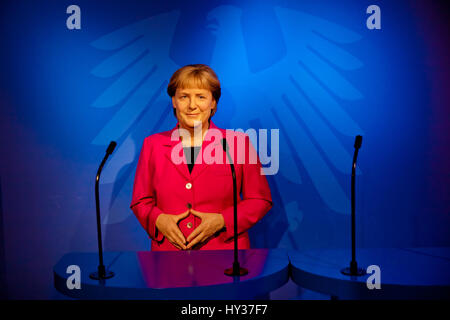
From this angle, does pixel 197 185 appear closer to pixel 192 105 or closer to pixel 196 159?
pixel 196 159

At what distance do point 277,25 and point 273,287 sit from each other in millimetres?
2113

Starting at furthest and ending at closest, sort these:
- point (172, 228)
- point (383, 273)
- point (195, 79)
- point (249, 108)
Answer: point (249, 108), point (195, 79), point (172, 228), point (383, 273)

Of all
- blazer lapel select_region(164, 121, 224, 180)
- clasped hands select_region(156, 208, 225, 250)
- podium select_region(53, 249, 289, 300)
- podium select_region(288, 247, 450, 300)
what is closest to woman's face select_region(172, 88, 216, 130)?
blazer lapel select_region(164, 121, 224, 180)

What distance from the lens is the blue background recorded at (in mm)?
3195

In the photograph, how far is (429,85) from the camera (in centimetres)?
316

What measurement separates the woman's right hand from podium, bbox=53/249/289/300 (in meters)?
0.15

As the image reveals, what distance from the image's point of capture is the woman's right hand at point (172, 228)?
2.34 meters

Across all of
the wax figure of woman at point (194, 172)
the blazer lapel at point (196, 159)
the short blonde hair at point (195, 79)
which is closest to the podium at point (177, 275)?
the wax figure of woman at point (194, 172)

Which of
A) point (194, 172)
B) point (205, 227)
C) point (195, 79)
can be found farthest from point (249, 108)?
point (205, 227)

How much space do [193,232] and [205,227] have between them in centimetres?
7

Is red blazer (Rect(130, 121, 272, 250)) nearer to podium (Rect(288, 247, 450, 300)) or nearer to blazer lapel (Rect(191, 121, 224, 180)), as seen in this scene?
blazer lapel (Rect(191, 121, 224, 180))

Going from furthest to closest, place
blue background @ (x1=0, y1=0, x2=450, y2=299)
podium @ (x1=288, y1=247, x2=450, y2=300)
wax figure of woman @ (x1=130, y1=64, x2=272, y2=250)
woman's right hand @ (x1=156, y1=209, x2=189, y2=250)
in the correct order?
1. blue background @ (x1=0, y1=0, x2=450, y2=299)
2. wax figure of woman @ (x1=130, y1=64, x2=272, y2=250)
3. woman's right hand @ (x1=156, y1=209, x2=189, y2=250)
4. podium @ (x1=288, y1=247, x2=450, y2=300)

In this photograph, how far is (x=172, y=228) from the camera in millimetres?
2361
